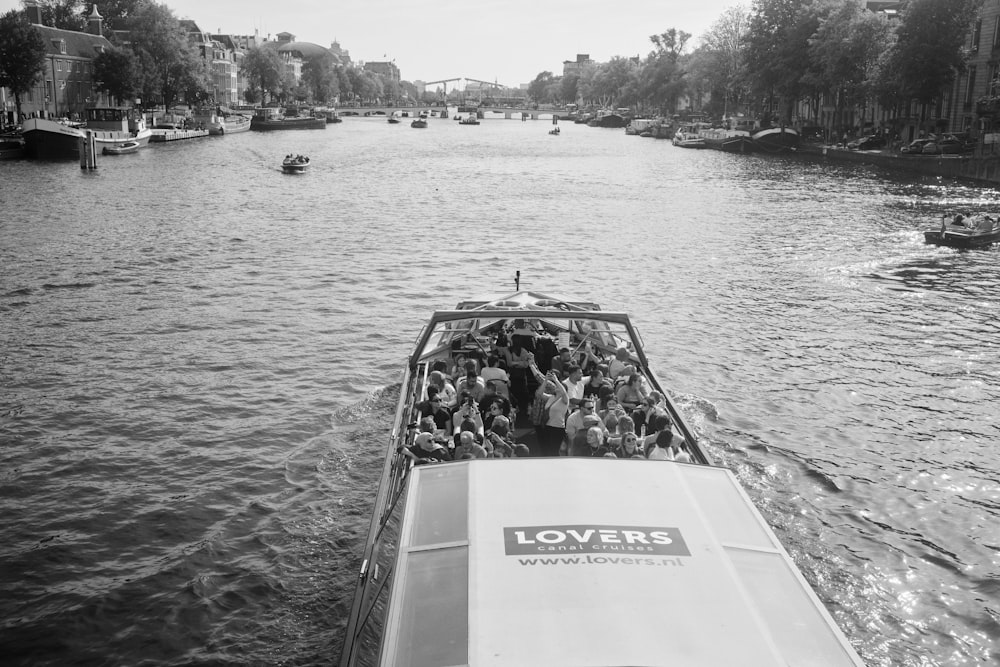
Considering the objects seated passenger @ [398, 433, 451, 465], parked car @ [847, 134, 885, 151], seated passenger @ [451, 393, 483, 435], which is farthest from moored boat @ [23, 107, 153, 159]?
seated passenger @ [398, 433, 451, 465]

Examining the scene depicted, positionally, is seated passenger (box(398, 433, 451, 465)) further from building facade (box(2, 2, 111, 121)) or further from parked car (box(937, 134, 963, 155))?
building facade (box(2, 2, 111, 121))

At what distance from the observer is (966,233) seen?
4397cm

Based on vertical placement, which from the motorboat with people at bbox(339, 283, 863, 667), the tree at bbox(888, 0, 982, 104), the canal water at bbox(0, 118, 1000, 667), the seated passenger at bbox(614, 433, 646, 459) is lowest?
the canal water at bbox(0, 118, 1000, 667)

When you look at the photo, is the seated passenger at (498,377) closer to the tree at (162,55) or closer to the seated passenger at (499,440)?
the seated passenger at (499,440)

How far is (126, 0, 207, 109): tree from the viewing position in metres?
123

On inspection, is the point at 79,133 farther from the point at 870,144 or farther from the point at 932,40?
the point at 870,144

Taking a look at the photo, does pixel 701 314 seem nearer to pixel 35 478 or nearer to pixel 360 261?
pixel 360 261

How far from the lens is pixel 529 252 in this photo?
44156 millimetres

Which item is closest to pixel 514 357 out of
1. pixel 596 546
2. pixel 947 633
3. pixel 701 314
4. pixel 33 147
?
pixel 947 633

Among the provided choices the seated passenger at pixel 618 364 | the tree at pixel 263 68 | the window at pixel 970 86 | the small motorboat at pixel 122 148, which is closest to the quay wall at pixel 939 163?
the window at pixel 970 86

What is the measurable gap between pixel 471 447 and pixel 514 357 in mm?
5849

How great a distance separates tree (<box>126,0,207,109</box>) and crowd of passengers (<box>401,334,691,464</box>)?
4604 inches

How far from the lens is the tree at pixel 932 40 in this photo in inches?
3137

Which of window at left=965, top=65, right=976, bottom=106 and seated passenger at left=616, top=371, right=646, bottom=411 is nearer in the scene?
seated passenger at left=616, top=371, right=646, bottom=411
